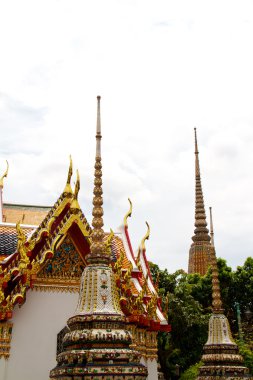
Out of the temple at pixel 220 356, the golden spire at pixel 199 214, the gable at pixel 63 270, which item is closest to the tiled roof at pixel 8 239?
the gable at pixel 63 270

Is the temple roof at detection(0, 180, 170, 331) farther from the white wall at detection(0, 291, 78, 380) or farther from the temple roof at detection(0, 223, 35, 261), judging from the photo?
the white wall at detection(0, 291, 78, 380)

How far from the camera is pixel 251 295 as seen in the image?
2388 centimetres

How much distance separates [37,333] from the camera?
337 inches

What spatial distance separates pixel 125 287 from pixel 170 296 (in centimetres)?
1114

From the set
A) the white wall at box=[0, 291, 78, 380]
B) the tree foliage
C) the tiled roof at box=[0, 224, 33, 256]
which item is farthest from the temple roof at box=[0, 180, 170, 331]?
the tree foliage

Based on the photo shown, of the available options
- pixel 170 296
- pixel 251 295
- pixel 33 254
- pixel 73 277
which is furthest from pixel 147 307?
pixel 251 295

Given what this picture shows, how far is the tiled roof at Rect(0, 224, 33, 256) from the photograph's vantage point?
9.57 metres

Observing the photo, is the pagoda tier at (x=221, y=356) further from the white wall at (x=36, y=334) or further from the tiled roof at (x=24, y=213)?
the tiled roof at (x=24, y=213)

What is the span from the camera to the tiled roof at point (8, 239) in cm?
957

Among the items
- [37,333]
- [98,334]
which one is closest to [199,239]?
[37,333]

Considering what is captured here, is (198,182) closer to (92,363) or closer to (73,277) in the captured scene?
(73,277)

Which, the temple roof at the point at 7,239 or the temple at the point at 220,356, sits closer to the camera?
the temple roof at the point at 7,239

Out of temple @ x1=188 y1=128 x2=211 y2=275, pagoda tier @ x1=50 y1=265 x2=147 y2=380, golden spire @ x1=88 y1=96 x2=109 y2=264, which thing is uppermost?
temple @ x1=188 y1=128 x2=211 y2=275

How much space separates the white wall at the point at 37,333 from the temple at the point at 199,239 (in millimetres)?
A: 23800
